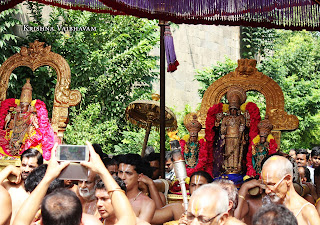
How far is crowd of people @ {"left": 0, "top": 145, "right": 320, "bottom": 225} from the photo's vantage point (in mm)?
2930

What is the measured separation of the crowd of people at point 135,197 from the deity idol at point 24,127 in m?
3.04

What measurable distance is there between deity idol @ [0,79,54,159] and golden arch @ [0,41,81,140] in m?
0.18

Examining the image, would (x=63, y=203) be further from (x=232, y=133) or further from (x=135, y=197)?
(x=232, y=133)

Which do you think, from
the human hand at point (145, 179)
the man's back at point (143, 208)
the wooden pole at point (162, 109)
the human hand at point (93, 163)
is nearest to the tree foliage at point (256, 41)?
the wooden pole at point (162, 109)

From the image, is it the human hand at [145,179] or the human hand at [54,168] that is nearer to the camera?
the human hand at [54,168]

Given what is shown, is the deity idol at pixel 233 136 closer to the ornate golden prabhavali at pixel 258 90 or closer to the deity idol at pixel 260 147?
the deity idol at pixel 260 147

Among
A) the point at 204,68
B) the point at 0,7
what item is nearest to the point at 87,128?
the point at 204,68

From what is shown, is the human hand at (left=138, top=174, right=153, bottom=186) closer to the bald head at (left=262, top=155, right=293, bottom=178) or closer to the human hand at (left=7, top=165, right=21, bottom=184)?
the human hand at (left=7, top=165, right=21, bottom=184)

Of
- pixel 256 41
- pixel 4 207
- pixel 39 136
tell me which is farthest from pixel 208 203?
pixel 256 41

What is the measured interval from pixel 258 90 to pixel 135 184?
128 inches

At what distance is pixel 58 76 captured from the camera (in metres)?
9.20

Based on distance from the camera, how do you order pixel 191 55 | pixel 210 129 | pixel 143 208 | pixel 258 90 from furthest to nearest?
1. pixel 191 55
2. pixel 258 90
3. pixel 210 129
4. pixel 143 208

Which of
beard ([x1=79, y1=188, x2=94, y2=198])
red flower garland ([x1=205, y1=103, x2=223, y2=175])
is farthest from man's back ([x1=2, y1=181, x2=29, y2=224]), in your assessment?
red flower garland ([x1=205, y1=103, x2=223, y2=175])

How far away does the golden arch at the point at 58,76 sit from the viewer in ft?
29.5
